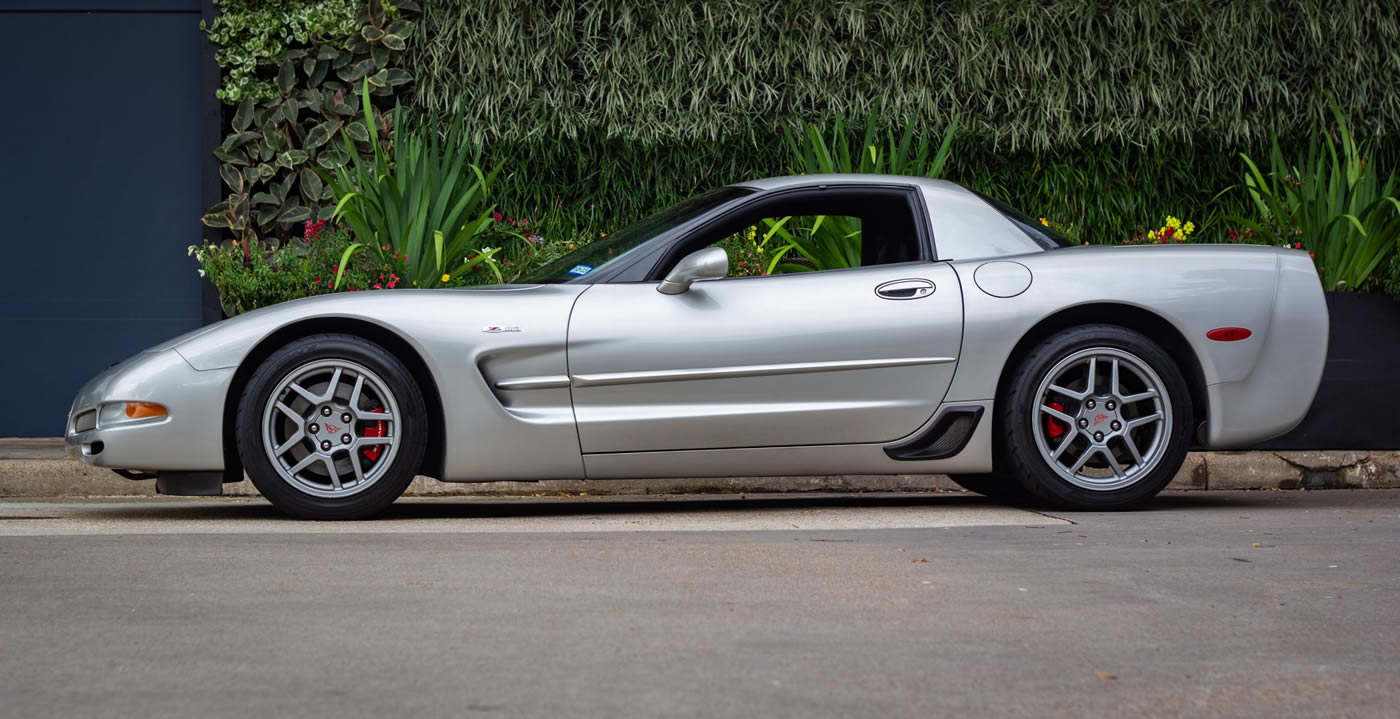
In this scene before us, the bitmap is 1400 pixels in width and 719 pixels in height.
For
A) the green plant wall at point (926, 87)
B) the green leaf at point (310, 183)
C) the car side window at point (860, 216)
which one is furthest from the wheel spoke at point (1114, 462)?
the green leaf at point (310, 183)

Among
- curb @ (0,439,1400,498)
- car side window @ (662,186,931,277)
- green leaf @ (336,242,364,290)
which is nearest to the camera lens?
car side window @ (662,186,931,277)

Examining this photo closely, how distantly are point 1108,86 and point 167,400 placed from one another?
6409 millimetres

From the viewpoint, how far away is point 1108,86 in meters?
9.68

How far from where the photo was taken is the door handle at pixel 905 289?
219 inches

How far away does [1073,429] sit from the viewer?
5668 millimetres

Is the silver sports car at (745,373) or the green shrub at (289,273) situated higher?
the green shrub at (289,273)

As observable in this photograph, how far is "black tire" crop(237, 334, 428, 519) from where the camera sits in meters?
5.31

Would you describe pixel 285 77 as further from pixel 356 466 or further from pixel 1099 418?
pixel 1099 418

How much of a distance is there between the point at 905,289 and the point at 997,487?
1.28 metres

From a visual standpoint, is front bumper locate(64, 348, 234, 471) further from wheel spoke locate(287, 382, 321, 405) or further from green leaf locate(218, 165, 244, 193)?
green leaf locate(218, 165, 244, 193)

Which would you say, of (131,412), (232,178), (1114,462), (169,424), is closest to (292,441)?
(169,424)

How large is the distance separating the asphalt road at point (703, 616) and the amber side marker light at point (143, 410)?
385mm

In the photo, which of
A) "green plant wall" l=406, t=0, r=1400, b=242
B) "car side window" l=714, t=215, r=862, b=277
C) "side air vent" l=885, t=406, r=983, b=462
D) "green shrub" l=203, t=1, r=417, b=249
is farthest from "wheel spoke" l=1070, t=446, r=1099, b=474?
"green shrub" l=203, t=1, r=417, b=249

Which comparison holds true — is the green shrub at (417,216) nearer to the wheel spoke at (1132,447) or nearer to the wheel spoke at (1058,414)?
the wheel spoke at (1058,414)
